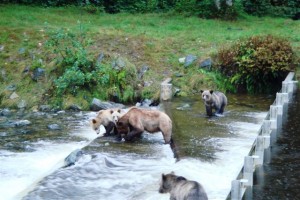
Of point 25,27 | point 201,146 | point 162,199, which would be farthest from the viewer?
point 25,27

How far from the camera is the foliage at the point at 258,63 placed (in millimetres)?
20094

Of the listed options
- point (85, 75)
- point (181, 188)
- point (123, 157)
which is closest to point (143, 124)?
point (123, 157)

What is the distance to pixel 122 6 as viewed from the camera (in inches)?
1289

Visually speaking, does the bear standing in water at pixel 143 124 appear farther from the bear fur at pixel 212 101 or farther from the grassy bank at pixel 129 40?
the grassy bank at pixel 129 40

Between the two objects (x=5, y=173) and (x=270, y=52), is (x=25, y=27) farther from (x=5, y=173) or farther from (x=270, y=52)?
(x=5, y=173)

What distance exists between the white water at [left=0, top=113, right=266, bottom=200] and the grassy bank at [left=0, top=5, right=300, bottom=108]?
6560 mm

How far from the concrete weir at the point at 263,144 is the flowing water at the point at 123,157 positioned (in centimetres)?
38

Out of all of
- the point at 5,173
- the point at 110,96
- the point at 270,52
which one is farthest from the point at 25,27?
the point at 5,173

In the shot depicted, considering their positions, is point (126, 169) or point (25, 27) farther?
point (25, 27)

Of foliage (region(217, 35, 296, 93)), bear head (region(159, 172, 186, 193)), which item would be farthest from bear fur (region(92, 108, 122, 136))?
foliage (region(217, 35, 296, 93))

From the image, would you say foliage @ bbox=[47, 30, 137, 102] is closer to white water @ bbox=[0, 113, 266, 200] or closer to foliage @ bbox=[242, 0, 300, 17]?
white water @ bbox=[0, 113, 266, 200]

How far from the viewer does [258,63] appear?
20062 millimetres

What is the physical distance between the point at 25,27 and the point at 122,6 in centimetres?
909

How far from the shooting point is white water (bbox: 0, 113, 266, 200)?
35.6 feet
